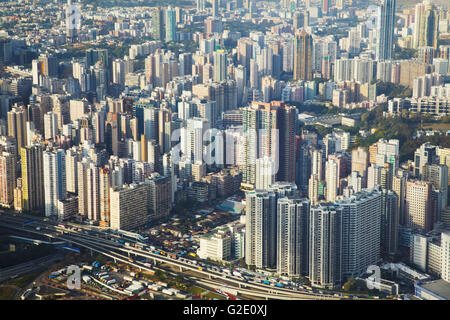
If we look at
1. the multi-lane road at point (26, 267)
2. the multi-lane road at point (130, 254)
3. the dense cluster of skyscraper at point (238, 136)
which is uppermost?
the dense cluster of skyscraper at point (238, 136)

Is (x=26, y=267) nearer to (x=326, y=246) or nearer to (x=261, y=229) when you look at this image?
(x=261, y=229)

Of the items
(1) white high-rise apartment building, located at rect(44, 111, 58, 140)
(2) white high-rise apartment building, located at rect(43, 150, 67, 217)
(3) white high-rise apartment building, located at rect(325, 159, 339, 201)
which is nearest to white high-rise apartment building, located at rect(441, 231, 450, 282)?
(3) white high-rise apartment building, located at rect(325, 159, 339, 201)

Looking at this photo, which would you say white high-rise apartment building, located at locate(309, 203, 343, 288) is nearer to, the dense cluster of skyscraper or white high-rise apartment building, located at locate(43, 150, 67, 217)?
the dense cluster of skyscraper

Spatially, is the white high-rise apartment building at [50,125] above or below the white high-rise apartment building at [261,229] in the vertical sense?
above

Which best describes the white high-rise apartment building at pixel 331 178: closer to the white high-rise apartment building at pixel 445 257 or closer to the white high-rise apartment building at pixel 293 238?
the white high-rise apartment building at pixel 293 238

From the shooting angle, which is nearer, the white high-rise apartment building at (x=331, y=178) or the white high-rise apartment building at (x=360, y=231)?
the white high-rise apartment building at (x=360, y=231)

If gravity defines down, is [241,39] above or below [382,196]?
above

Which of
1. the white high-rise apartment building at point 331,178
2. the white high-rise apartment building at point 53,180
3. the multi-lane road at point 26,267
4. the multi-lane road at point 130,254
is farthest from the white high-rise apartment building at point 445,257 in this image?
the white high-rise apartment building at point 53,180
